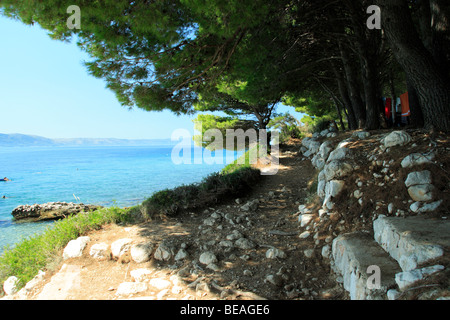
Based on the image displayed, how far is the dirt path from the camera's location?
3.07 m

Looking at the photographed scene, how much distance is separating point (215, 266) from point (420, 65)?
4.36m

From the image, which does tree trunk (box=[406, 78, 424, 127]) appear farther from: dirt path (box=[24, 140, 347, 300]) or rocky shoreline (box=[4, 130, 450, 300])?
dirt path (box=[24, 140, 347, 300])

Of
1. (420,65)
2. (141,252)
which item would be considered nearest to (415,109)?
(420,65)

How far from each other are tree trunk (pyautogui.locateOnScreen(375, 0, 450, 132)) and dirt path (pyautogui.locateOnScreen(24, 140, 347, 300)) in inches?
108

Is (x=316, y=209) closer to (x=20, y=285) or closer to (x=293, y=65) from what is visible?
(x=20, y=285)

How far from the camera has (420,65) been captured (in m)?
4.22

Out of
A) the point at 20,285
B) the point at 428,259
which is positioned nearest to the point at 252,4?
the point at 428,259

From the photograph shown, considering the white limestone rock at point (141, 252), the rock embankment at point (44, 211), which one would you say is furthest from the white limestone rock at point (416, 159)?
the rock embankment at point (44, 211)

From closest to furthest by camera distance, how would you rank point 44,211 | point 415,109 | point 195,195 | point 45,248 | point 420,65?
point 420,65, point 45,248, point 415,109, point 195,195, point 44,211

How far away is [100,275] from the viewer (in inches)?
148

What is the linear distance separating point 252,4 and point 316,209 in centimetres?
343

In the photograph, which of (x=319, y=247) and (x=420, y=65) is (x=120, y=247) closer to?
(x=319, y=247)

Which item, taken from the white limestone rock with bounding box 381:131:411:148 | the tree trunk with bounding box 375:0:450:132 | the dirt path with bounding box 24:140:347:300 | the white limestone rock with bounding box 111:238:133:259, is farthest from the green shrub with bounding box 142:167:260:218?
the tree trunk with bounding box 375:0:450:132

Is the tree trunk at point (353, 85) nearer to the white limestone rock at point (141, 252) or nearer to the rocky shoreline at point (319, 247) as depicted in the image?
the rocky shoreline at point (319, 247)
